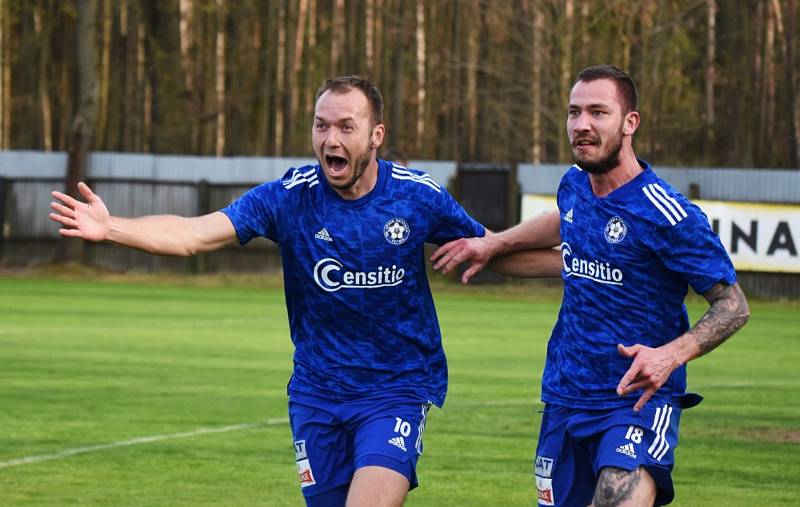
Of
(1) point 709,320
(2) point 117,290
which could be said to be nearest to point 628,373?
(1) point 709,320

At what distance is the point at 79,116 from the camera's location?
37531 millimetres

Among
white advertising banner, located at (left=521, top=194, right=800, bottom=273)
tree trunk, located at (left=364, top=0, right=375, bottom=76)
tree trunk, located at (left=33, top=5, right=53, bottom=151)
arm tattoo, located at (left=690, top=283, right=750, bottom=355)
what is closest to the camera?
arm tattoo, located at (left=690, top=283, right=750, bottom=355)

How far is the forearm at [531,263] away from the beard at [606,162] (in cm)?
96

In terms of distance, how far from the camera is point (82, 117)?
3759cm

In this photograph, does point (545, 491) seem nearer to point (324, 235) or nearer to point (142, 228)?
point (324, 235)

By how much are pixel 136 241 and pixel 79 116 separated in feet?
104

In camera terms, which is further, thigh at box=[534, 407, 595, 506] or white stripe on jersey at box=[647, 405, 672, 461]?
thigh at box=[534, 407, 595, 506]

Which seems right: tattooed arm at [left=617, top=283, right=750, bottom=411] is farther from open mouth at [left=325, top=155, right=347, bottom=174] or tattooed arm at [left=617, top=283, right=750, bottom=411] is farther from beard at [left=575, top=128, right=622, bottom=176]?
open mouth at [left=325, top=155, right=347, bottom=174]

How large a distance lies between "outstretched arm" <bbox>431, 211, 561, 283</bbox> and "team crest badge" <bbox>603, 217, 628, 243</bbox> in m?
0.82

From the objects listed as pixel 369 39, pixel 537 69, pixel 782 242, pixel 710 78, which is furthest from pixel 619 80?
pixel 369 39

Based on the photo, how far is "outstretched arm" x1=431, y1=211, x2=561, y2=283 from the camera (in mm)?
7164

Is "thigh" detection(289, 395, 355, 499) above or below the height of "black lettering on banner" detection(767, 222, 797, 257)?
above

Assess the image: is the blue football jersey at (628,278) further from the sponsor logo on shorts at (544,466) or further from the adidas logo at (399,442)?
the adidas logo at (399,442)

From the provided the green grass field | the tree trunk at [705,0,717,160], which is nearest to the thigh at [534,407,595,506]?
the green grass field
